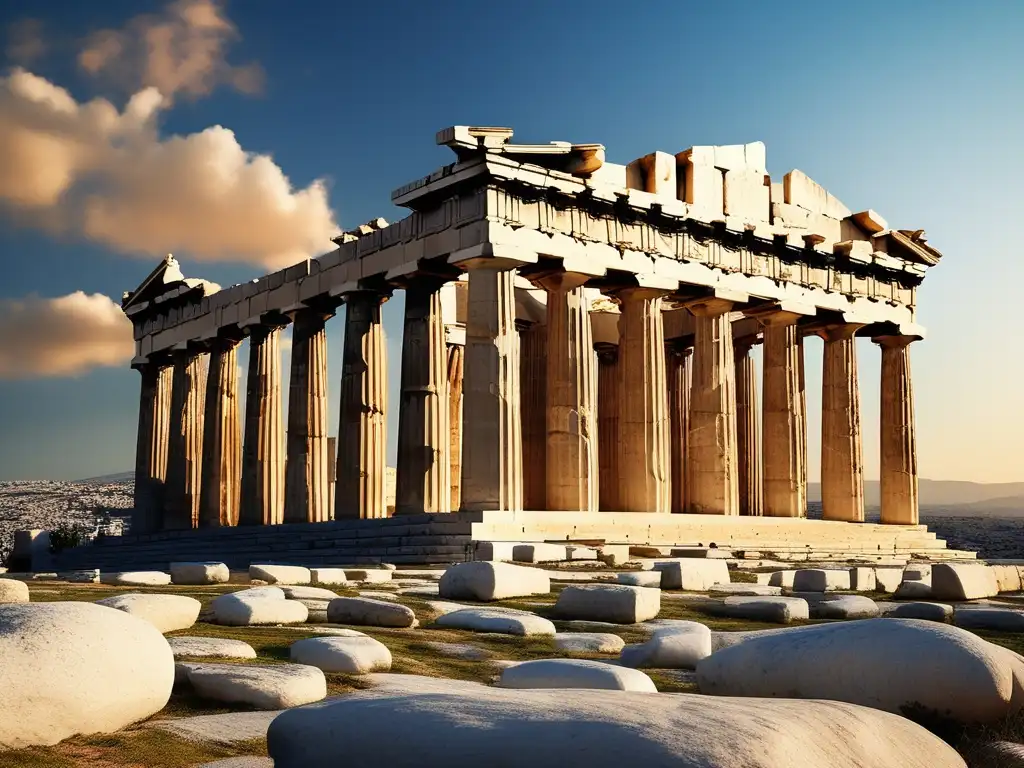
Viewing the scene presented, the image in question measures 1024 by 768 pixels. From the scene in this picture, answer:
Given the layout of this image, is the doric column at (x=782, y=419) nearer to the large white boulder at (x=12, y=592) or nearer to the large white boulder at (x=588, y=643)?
the large white boulder at (x=588, y=643)

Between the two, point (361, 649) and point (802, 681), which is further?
point (361, 649)

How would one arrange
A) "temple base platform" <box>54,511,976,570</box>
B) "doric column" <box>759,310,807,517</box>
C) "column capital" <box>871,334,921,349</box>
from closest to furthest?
"temple base platform" <box>54,511,976,570</box>, "doric column" <box>759,310,807,517</box>, "column capital" <box>871,334,921,349</box>

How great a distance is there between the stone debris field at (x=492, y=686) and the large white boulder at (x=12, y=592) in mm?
16

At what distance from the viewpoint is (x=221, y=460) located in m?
37.6

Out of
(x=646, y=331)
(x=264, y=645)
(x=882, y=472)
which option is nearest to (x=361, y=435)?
(x=646, y=331)

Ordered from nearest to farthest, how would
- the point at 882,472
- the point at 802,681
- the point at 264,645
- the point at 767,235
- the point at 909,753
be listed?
1. the point at 909,753
2. the point at 802,681
3. the point at 264,645
4. the point at 767,235
5. the point at 882,472

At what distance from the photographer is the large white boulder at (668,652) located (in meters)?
7.08

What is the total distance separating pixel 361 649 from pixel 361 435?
77.6 feet

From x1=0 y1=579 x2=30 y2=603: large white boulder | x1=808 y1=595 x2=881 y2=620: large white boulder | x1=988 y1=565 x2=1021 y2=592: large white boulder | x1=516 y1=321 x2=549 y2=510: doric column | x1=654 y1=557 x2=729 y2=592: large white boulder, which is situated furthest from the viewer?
x1=516 y1=321 x2=549 y2=510: doric column

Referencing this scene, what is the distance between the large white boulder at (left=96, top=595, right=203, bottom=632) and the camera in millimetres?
7473

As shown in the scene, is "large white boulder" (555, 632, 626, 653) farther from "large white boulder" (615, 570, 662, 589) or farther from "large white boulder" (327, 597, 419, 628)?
"large white boulder" (615, 570, 662, 589)

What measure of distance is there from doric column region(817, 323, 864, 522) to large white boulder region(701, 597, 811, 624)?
25038 millimetres

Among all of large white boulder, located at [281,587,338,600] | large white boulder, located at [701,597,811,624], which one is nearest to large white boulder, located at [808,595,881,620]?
large white boulder, located at [701,597,811,624]

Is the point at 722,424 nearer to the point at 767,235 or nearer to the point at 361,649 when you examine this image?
the point at 767,235
